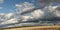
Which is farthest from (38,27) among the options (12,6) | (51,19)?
(12,6)

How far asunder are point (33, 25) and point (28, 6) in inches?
8.1

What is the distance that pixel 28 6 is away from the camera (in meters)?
1.13

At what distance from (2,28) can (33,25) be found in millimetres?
313

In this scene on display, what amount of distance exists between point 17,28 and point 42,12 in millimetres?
304

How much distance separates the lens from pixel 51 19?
110 cm

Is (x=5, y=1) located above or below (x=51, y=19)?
above

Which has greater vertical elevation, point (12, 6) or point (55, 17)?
point (12, 6)

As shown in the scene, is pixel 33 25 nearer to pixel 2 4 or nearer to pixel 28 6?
pixel 28 6

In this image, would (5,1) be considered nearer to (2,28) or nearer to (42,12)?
(2,28)

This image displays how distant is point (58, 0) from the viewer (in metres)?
1.14

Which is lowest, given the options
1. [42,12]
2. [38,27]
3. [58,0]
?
[38,27]

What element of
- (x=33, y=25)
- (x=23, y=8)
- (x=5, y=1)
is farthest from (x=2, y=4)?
(x=33, y=25)

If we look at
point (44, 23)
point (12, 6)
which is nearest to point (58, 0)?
point (44, 23)

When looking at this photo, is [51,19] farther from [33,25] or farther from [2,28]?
[2,28]
